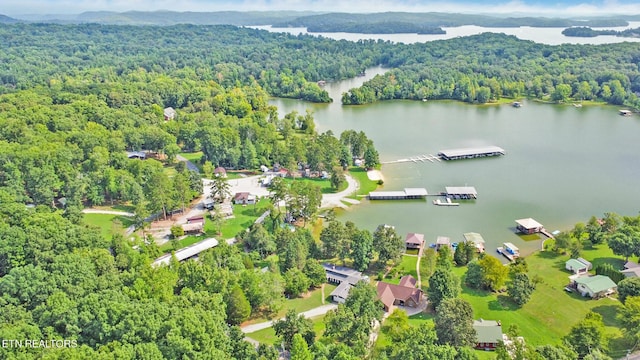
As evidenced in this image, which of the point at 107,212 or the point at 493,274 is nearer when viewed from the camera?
the point at 493,274

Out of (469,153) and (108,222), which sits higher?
(469,153)

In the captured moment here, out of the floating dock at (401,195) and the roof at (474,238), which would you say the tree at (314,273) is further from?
the floating dock at (401,195)

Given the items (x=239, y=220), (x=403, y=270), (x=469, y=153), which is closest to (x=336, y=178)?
(x=239, y=220)

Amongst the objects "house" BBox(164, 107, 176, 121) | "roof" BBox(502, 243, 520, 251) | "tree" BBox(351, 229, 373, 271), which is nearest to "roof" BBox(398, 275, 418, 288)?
"tree" BBox(351, 229, 373, 271)

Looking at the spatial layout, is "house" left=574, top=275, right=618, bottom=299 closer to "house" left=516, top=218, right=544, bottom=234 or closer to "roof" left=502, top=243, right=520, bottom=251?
"roof" left=502, top=243, right=520, bottom=251

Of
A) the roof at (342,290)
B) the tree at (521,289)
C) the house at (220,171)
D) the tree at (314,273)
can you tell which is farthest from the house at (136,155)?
the tree at (521,289)

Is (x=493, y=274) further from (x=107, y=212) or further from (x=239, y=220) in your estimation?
(x=107, y=212)
